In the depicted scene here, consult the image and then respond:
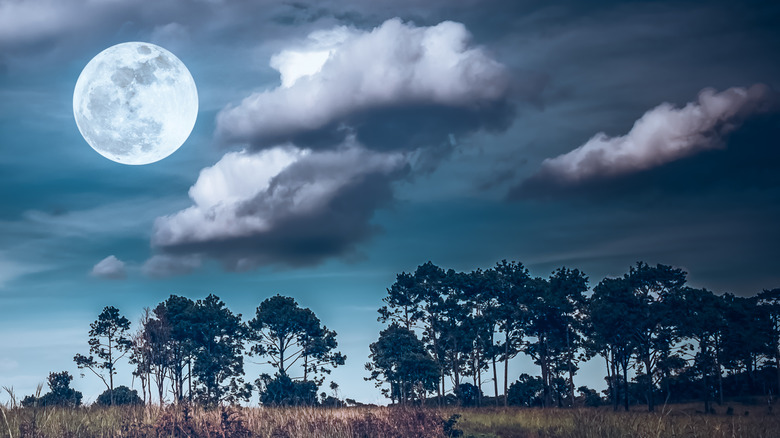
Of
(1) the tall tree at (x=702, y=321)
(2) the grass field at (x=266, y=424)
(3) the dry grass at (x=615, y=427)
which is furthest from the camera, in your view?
(1) the tall tree at (x=702, y=321)

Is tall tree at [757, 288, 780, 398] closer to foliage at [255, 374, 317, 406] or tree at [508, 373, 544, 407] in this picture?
tree at [508, 373, 544, 407]

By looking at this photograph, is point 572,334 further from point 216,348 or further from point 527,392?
point 216,348

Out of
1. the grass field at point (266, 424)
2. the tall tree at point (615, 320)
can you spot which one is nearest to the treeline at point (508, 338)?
the tall tree at point (615, 320)

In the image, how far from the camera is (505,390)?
60000 millimetres

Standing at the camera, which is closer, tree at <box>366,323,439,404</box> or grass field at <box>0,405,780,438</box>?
grass field at <box>0,405,780,438</box>

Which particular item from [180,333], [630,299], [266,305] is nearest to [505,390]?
[630,299]

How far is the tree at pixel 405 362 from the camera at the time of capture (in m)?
56.1

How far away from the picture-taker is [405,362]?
55875mm

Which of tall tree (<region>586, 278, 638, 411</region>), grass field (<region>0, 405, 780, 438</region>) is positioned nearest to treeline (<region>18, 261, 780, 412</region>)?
tall tree (<region>586, 278, 638, 411</region>)

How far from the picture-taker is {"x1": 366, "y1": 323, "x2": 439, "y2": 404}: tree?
56.1 m

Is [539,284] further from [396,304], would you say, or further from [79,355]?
[79,355]

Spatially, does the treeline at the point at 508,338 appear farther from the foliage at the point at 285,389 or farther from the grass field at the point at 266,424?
the grass field at the point at 266,424

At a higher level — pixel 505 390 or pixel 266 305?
pixel 266 305

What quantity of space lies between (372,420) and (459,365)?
46.1 meters
